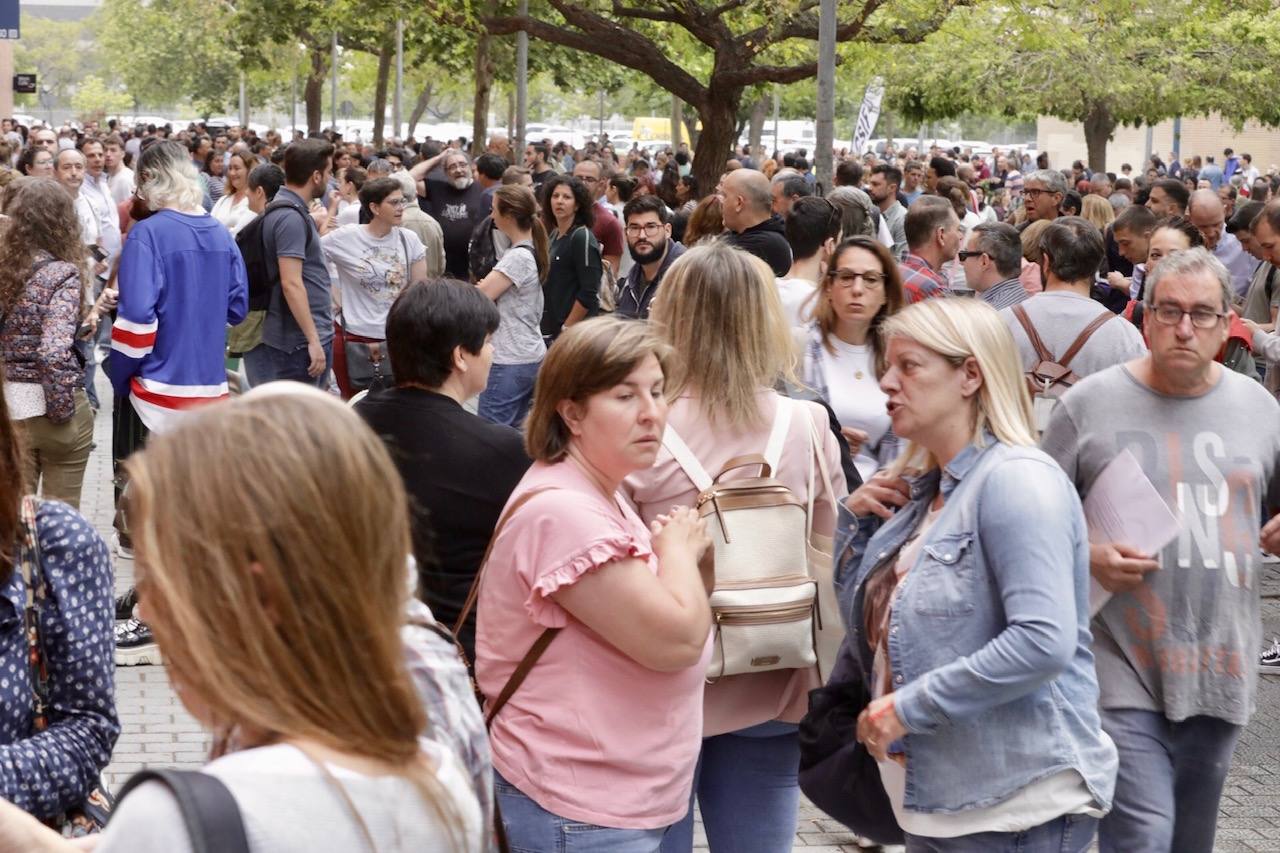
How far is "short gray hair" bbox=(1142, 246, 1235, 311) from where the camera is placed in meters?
4.27

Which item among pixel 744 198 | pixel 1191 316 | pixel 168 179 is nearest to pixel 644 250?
pixel 744 198

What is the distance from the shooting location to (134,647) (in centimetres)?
766

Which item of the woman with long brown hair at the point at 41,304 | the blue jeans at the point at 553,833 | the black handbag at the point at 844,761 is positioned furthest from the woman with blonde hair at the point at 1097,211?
the blue jeans at the point at 553,833

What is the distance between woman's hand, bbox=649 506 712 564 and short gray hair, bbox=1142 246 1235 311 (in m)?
1.56

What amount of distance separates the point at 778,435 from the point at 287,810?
263 centimetres

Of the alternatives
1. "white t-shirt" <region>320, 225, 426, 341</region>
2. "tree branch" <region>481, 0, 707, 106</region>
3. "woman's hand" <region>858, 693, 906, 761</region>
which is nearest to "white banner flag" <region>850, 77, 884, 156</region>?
"tree branch" <region>481, 0, 707, 106</region>

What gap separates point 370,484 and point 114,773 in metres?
4.69

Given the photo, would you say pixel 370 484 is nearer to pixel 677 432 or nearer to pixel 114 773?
pixel 677 432

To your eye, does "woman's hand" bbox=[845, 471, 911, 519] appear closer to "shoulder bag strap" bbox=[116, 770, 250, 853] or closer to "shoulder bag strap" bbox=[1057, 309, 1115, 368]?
"shoulder bag strap" bbox=[116, 770, 250, 853]

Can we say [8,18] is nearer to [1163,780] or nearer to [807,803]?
[807,803]

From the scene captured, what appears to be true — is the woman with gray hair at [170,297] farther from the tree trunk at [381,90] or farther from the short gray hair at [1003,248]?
the tree trunk at [381,90]

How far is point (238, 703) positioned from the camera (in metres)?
1.73

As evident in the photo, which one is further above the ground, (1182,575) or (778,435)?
(778,435)

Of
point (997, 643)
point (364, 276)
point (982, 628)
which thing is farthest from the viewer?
point (364, 276)
